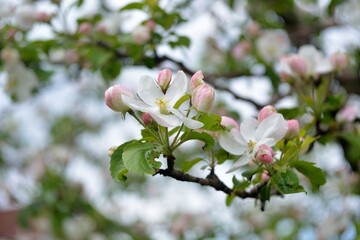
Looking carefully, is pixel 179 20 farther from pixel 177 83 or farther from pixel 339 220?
pixel 339 220

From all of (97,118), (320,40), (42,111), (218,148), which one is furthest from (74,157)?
(218,148)

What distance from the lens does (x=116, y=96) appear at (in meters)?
0.90

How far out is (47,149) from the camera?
418 centimetres

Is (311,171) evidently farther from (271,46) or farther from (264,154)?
(271,46)

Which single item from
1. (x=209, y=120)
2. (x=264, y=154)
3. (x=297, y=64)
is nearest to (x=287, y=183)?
(x=264, y=154)

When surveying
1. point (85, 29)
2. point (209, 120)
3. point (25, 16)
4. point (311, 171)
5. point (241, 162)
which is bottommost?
point (311, 171)

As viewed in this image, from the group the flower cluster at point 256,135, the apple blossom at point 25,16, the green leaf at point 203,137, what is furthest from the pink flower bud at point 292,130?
the apple blossom at point 25,16

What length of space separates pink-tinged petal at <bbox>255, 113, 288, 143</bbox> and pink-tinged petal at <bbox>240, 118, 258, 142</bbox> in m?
0.01

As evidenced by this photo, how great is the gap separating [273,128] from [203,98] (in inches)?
5.9

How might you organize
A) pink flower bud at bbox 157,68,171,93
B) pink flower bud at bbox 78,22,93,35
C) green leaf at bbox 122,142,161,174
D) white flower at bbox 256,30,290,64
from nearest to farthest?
green leaf at bbox 122,142,161,174 < pink flower bud at bbox 157,68,171,93 < pink flower bud at bbox 78,22,93,35 < white flower at bbox 256,30,290,64

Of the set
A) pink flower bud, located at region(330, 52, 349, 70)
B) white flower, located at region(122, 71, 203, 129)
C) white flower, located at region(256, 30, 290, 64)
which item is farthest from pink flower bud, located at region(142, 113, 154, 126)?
white flower, located at region(256, 30, 290, 64)

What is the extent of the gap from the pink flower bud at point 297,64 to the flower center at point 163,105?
0.57m

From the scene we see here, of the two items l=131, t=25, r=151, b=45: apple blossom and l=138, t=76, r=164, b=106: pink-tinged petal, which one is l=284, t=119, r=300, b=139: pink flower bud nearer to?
l=138, t=76, r=164, b=106: pink-tinged petal

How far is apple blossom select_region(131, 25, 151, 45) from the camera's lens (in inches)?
60.3
